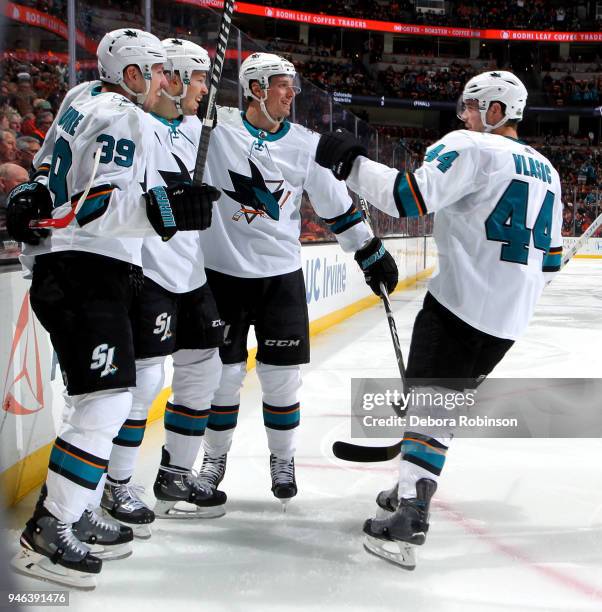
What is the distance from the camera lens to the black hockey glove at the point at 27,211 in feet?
5.75

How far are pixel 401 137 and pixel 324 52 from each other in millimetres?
3686

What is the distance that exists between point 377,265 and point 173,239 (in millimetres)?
657

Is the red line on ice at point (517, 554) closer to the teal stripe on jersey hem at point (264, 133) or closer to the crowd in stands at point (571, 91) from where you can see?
the teal stripe on jersey hem at point (264, 133)

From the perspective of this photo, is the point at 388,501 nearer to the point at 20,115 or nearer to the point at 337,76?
the point at 20,115

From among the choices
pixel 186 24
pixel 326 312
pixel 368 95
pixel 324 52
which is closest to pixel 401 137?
pixel 368 95

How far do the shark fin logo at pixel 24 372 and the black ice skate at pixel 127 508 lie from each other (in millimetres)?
428

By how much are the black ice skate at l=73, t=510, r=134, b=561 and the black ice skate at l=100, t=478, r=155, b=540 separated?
120mm

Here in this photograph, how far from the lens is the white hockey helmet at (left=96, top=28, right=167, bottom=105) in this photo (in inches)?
74.2

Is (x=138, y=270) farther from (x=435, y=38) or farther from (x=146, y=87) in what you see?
(x=435, y=38)

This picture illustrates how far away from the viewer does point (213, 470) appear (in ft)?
8.12

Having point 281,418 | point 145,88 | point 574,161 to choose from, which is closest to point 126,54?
point 145,88

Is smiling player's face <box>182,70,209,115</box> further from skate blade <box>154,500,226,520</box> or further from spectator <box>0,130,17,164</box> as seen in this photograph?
skate blade <box>154,500,226,520</box>

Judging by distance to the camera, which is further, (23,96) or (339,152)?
(23,96)

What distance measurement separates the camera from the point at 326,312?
253 inches
